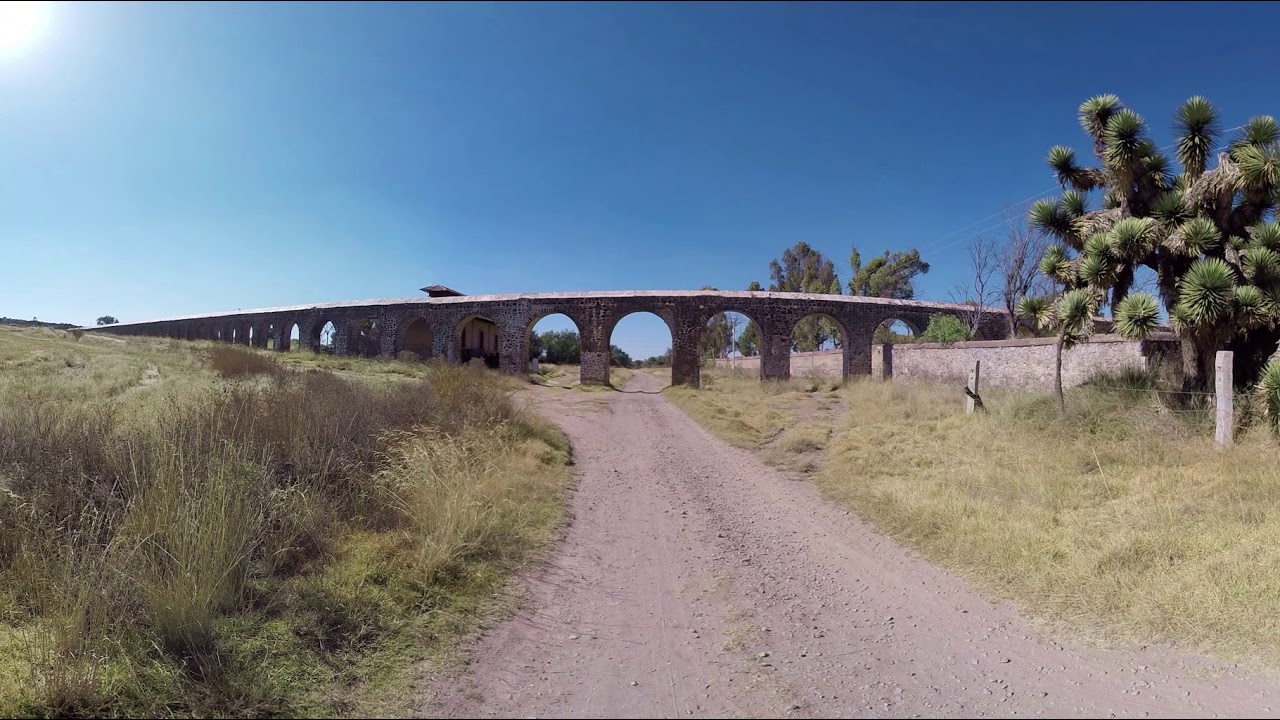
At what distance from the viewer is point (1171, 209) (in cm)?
862

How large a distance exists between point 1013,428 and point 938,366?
11.4m

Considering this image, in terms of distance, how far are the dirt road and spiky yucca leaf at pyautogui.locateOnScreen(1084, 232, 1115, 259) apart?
6964 millimetres

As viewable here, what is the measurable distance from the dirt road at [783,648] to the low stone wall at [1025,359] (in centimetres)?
980

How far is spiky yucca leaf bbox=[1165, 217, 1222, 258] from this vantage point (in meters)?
7.99

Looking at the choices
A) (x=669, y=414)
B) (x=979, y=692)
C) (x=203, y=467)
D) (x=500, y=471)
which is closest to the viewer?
(x=979, y=692)

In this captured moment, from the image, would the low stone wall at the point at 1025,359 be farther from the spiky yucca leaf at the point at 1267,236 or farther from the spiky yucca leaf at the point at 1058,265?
the spiky yucca leaf at the point at 1267,236

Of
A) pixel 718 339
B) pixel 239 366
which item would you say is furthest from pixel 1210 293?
pixel 718 339

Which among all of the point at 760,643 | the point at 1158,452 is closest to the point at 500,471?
the point at 760,643

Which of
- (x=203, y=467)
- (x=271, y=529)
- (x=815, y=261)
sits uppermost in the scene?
(x=815, y=261)

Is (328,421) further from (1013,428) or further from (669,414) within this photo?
(669,414)

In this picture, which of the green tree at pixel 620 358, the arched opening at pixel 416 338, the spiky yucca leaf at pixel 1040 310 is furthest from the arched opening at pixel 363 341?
the green tree at pixel 620 358

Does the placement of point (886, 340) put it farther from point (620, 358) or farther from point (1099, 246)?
point (620, 358)

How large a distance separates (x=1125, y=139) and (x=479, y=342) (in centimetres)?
3092

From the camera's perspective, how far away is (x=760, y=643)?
10.3ft
